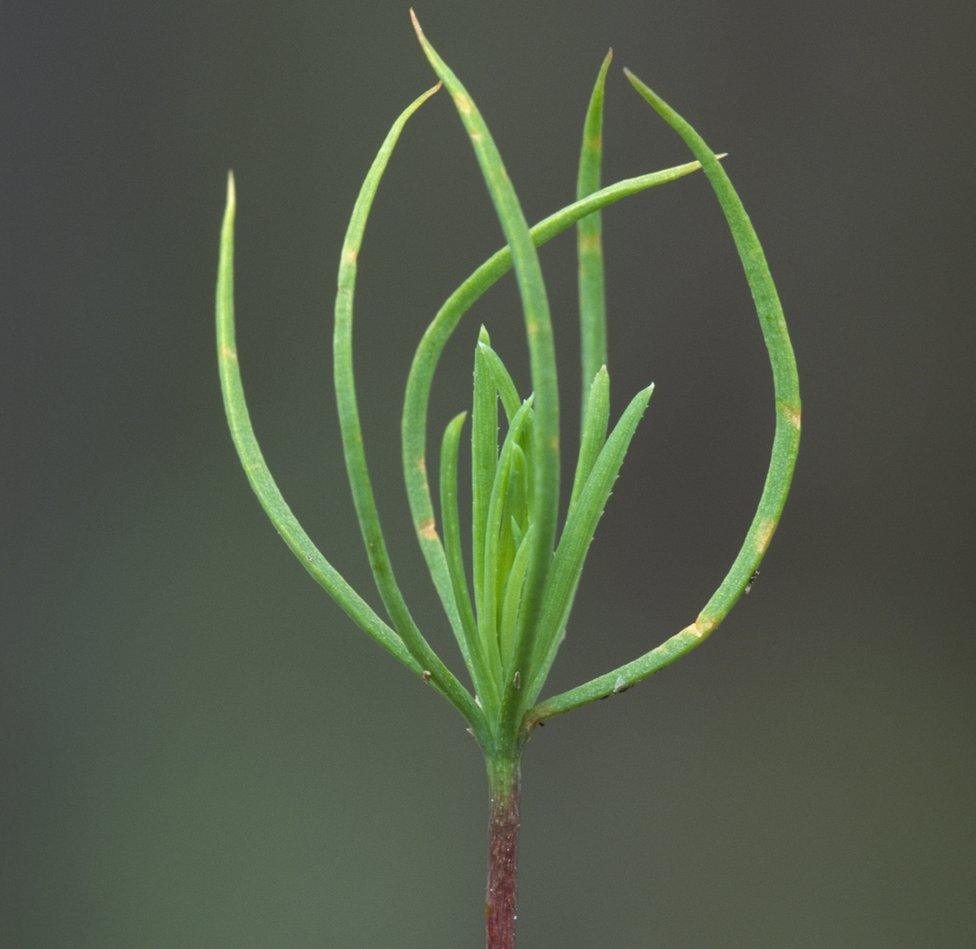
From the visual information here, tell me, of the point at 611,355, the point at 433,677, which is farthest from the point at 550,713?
the point at 611,355

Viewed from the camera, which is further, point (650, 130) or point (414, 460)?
point (650, 130)

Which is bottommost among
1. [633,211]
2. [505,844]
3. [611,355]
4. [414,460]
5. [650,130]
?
[505,844]

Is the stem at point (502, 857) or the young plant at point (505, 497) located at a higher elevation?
the young plant at point (505, 497)

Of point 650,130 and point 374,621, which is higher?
point 650,130

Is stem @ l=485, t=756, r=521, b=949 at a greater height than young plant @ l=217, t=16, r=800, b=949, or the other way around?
young plant @ l=217, t=16, r=800, b=949

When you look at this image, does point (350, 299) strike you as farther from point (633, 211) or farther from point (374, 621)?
point (633, 211)
